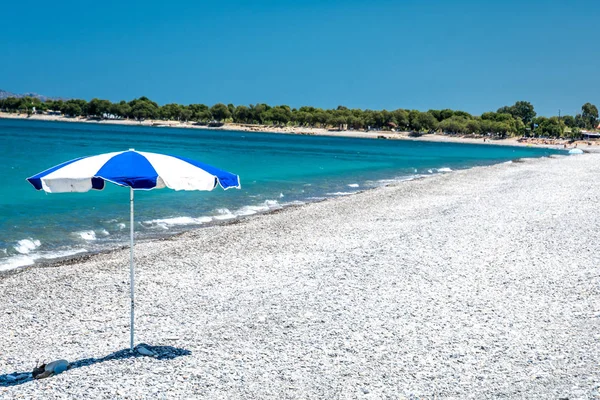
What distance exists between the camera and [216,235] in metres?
19.3

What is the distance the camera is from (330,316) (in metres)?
10.2

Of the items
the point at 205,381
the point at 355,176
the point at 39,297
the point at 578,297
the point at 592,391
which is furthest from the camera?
the point at 355,176

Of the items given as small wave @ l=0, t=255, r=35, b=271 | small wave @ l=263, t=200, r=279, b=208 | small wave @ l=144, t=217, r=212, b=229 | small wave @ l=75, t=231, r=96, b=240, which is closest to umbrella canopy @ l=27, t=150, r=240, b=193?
small wave @ l=0, t=255, r=35, b=271

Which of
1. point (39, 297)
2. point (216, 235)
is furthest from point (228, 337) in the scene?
point (216, 235)

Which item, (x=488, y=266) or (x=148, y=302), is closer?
(x=148, y=302)

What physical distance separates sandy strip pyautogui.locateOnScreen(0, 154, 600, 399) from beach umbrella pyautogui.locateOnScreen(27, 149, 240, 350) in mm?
2452

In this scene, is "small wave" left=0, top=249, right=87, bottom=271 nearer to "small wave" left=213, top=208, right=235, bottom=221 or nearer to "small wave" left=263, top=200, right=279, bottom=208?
"small wave" left=213, top=208, right=235, bottom=221

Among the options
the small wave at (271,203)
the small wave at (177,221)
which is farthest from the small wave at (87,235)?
the small wave at (271,203)

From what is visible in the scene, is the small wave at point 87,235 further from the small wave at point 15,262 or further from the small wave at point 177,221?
the small wave at point 15,262

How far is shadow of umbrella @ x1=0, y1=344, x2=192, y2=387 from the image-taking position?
7.89 metres

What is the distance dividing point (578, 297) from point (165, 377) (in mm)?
7460

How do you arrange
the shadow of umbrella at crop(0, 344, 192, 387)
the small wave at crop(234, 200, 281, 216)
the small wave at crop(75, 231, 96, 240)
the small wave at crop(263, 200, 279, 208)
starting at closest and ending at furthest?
the shadow of umbrella at crop(0, 344, 192, 387), the small wave at crop(75, 231, 96, 240), the small wave at crop(234, 200, 281, 216), the small wave at crop(263, 200, 279, 208)

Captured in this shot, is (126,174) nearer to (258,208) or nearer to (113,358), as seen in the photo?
(113,358)

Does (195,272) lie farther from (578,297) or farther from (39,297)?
(578,297)
